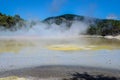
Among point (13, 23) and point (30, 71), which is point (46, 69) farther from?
point (13, 23)

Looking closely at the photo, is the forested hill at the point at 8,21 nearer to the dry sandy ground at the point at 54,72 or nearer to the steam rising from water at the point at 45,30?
the steam rising from water at the point at 45,30

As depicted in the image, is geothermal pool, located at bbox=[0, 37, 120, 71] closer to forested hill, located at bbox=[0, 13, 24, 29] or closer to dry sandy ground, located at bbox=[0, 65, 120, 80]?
dry sandy ground, located at bbox=[0, 65, 120, 80]

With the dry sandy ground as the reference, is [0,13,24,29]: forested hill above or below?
above

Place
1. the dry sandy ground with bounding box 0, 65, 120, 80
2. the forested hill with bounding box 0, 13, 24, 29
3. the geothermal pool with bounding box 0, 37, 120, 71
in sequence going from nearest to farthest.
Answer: the dry sandy ground with bounding box 0, 65, 120, 80
the geothermal pool with bounding box 0, 37, 120, 71
the forested hill with bounding box 0, 13, 24, 29

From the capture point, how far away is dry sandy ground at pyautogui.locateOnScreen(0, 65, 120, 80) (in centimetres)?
2150

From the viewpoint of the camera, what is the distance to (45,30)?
552 feet

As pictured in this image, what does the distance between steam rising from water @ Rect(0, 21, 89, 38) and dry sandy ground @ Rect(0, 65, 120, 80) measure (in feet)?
355

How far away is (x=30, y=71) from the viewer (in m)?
23.4

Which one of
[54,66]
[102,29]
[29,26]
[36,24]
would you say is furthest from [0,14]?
[54,66]

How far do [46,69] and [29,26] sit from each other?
440 ft

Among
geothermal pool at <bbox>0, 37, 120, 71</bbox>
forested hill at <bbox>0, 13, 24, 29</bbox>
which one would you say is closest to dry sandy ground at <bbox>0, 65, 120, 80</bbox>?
geothermal pool at <bbox>0, 37, 120, 71</bbox>

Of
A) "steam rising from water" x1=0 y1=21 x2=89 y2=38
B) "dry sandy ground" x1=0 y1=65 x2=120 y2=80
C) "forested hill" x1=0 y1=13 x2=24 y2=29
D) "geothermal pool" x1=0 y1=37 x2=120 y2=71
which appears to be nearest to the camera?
"dry sandy ground" x1=0 y1=65 x2=120 y2=80

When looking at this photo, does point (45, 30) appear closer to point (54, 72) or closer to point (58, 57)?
point (58, 57)

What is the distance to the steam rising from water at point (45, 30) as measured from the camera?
141538 millimetres
